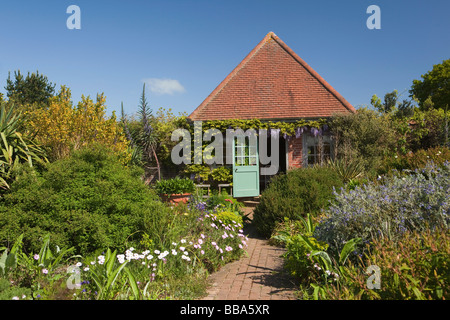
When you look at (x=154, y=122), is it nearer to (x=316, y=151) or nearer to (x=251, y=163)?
(x=251, y=163)

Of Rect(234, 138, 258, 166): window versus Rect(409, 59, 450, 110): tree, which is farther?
Rect(409, 59, 450, 110): tree

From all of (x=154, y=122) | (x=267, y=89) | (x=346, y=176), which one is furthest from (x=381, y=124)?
(x=154, y=122)

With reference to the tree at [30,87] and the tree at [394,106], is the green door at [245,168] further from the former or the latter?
the tree at [30,87]

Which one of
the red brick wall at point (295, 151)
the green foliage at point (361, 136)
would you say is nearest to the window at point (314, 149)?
the red brick wall at point (295, 151)

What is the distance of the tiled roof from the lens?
12133 mm

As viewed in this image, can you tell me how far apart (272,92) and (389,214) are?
29.6 ft

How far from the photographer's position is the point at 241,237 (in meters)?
5.92

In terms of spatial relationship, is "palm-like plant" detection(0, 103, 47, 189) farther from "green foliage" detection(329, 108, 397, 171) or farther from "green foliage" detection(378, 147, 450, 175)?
"green foliage" detection(329, 108, 397, 171)

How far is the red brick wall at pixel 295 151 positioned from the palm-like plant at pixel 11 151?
8.27m

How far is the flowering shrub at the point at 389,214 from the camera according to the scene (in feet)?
12.8

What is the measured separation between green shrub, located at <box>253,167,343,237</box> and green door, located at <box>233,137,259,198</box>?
15.0 ft

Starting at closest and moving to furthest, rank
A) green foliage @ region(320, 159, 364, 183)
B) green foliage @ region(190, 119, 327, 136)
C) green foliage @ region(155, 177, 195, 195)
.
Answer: green foliage @ region(155, 177, 195, 195), green foliage @ region(320, 159, 364, 183), green foliage @ region(190, 119, 327, 136)

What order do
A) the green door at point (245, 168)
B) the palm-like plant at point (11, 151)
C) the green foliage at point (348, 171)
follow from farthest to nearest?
the green door at point (245, 168)
the green foliage at point (348, 171)
the palm-like plant at point (11, 151)

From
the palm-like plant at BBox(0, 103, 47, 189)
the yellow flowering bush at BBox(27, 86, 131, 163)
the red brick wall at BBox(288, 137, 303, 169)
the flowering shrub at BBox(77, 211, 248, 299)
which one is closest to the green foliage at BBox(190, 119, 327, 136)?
the red brick wall at BBox(288, 137, 303, 169)
